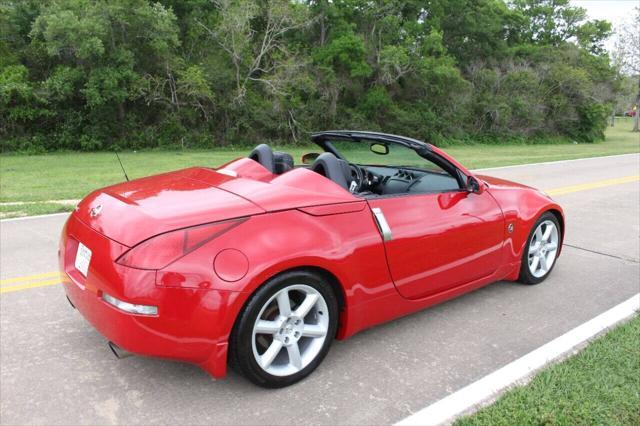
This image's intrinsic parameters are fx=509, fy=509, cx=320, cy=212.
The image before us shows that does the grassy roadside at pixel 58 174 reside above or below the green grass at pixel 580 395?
above

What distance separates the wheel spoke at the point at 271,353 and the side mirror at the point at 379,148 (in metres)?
1.83

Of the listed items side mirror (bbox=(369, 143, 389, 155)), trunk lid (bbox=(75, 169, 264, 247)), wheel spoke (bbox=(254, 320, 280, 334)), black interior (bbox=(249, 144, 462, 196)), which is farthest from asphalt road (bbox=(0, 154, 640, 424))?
side mirror (bbox=(369, 143, 389, 155))

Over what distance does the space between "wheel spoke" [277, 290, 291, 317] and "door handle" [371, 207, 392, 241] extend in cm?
78

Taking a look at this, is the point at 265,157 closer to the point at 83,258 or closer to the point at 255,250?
the point at 255,250

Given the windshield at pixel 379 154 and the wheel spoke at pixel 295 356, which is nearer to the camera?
the wheel spoke at pixel 295 356

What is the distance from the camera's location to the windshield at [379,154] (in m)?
3.97

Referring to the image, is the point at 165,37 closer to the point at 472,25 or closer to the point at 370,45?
the point at 370,45

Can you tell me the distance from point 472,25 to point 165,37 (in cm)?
2394

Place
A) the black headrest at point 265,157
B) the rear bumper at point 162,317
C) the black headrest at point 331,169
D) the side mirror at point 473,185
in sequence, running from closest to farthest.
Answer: the rear bumper at point 162,317 → the black headrest at point 331,169 → the black headrest at point 265,157 → the side mirror at point 473,185

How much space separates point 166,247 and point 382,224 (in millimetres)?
1366

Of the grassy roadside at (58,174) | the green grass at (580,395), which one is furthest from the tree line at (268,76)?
the green grass at (580,395)

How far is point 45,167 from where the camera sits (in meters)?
17.1

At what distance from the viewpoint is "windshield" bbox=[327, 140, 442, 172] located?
3973 millimetres

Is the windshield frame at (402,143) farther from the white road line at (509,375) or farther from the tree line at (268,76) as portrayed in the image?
the tree line at (268,76)
